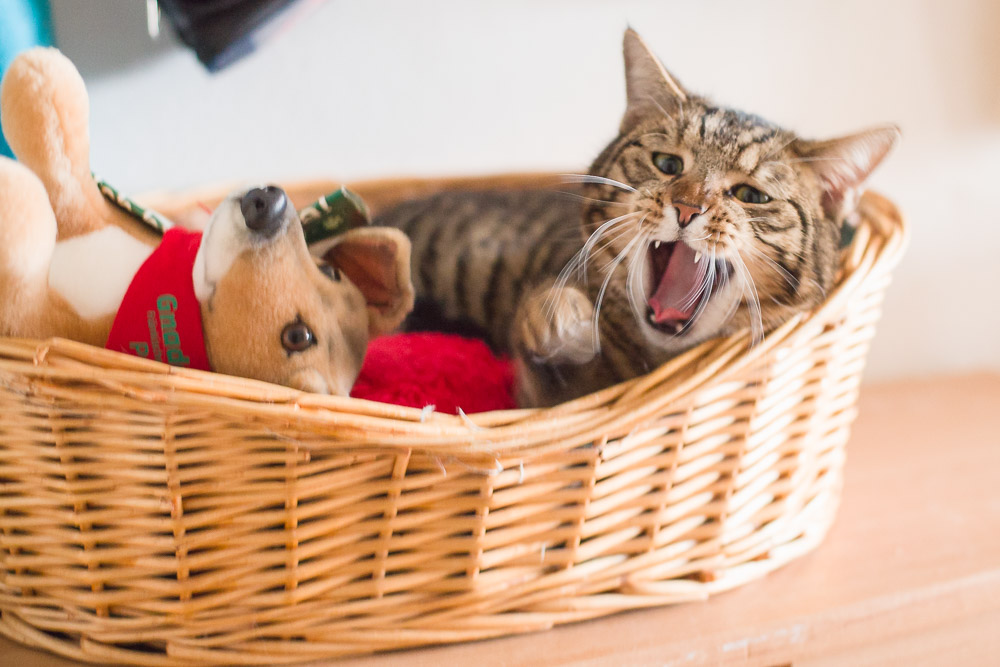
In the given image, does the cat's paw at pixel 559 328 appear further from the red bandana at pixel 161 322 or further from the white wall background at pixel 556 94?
the white wall background at pixel 556 94

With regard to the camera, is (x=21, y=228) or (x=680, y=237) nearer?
(x=21, y=228)

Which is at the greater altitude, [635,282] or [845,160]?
[845,160]

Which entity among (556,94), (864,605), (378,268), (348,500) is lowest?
(864,605)

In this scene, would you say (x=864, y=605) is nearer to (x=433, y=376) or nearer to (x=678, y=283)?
(x=678, y=283)

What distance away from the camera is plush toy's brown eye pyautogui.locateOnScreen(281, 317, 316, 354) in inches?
19.4

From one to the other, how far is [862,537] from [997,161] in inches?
38.2

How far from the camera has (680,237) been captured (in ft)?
1.98

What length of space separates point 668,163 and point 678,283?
12cm

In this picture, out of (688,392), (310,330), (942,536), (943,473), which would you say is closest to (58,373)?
(310,330)

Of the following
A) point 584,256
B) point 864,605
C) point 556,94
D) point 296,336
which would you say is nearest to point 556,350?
point 584,256

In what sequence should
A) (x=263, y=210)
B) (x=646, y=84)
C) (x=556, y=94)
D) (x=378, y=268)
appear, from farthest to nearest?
(x=556, y=94), (x=646, y=84), (x=378, y=268), (x=263, y=210)

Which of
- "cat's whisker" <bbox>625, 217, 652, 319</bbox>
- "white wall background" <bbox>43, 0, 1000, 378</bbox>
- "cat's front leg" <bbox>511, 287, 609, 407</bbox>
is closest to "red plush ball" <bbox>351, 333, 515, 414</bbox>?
"cat's front leg" <bbox>511, 287, 609, 407</bbox>

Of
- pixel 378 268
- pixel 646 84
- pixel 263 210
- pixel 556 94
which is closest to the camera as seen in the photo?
pixel 263 210

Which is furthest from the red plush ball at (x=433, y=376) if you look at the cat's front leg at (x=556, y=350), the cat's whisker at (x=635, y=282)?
the cat's whisker at (x=635, y=282)
